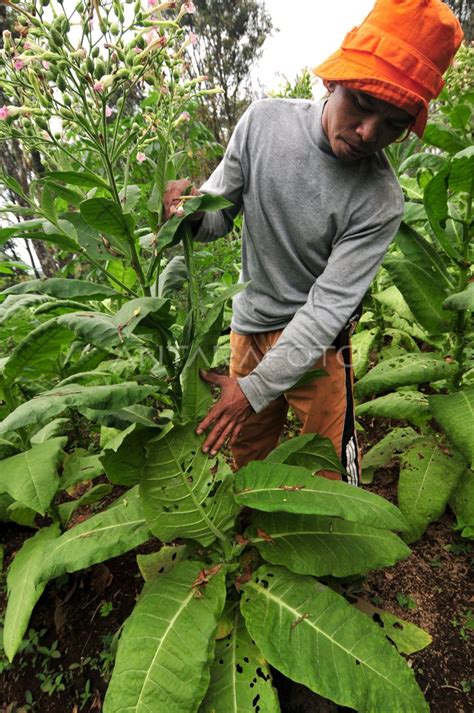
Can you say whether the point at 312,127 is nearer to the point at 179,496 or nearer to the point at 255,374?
the point at 255,374

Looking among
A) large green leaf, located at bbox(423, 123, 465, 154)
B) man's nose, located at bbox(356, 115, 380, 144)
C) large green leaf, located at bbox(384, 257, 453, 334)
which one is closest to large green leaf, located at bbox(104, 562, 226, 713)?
large green leaf, located at bbox(384, 257, 453, 334)

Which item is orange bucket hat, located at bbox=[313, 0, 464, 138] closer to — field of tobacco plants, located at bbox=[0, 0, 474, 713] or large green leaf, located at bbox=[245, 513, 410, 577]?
field of tobacco plants, located at bbox=[0, 0, 474, 713]

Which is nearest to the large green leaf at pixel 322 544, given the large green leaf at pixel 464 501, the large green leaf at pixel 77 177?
the large green leaf at pixel 464 501

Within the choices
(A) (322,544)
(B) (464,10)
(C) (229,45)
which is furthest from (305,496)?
(B) (464,10)

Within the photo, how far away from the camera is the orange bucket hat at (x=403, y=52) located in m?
1.30

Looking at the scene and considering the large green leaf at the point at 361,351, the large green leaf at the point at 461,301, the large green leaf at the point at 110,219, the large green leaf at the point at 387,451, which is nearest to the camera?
the large green leaf at the point at 110,219

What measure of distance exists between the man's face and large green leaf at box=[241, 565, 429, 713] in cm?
148

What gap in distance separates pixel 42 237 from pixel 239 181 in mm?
864

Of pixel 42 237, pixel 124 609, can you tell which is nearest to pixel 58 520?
pixel 124 609

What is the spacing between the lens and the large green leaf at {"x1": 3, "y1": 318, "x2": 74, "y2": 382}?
1519mm

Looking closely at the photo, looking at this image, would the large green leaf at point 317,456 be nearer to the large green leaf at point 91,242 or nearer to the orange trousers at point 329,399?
the orange trousers at point 329,399

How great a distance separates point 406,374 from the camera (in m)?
1.95

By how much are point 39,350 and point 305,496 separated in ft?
3.45

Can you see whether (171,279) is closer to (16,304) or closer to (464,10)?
(16,304)
